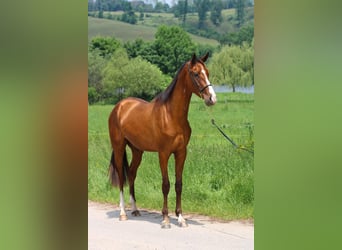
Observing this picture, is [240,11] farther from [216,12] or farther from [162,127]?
[162,127]

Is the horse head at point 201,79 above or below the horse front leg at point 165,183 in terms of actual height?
above

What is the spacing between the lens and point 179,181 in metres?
3.17

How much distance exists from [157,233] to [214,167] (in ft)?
1.53

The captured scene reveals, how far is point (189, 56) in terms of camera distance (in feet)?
10.4

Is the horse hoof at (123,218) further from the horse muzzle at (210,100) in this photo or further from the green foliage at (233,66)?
the green foliage at (233,66)

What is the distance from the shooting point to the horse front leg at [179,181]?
3154 mm

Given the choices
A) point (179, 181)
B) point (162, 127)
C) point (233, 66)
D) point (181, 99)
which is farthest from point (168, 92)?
point (179, 181)

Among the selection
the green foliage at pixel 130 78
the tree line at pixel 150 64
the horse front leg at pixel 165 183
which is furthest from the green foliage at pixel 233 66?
the horse front leg at pixel 165 183

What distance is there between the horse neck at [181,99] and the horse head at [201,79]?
0.14 ft
